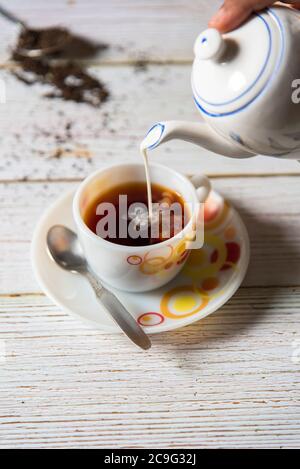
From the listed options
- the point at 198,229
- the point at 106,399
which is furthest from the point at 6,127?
the point at 106,399

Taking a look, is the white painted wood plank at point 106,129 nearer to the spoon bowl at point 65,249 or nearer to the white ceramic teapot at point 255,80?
the spoon bowl at point 65,249

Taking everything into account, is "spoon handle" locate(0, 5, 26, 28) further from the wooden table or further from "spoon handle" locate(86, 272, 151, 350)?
"spoon handle" locate(86, 272, 151, 350)

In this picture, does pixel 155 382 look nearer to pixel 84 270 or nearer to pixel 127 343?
pixel 127 343

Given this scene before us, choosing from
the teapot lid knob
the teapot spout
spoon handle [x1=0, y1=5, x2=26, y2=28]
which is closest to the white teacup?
the teapot spout

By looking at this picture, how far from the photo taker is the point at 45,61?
1.31 m

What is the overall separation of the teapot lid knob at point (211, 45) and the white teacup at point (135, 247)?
245mm

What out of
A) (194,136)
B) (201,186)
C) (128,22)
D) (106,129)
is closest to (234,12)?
(194,136)

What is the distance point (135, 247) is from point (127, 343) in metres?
0.14

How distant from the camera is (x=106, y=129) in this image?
3.84 ft

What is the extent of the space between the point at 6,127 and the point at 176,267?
19.9 inches

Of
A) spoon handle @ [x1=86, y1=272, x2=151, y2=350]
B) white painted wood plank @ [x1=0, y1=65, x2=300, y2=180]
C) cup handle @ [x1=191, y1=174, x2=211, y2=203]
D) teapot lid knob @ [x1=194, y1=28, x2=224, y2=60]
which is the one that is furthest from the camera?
white painted wood plank @ [x1=0, y1=65, x2=300, y2=180]

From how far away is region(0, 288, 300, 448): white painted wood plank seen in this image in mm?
744

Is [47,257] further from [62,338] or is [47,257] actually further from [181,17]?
[181,17]

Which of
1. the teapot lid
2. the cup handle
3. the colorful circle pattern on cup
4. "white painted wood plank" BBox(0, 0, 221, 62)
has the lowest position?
the colorful circle pattern on cup
